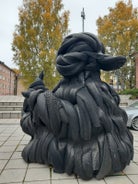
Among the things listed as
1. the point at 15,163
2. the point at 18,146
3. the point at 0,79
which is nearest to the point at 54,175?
the point at 15,163

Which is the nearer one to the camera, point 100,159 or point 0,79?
point 100,159

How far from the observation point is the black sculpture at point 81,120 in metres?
3.33

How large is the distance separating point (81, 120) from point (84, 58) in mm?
1084

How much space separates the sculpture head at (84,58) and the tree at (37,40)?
13.5 m

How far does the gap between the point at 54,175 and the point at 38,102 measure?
119 centimetres

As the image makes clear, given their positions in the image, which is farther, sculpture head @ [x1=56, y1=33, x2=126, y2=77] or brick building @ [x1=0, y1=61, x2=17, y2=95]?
brick building @ [x1=0, y1=61, x2=17, y2=95]

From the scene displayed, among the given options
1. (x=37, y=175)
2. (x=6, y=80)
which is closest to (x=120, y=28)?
(x=37, y=175)

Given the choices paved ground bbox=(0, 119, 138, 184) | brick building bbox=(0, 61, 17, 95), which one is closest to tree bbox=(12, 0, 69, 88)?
paved ground bbox=(0, 119, 138, 184)

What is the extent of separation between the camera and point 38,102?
11.6ft

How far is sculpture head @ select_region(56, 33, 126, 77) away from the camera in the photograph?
3.67 m

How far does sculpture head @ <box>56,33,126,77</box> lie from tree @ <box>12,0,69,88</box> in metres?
13.5

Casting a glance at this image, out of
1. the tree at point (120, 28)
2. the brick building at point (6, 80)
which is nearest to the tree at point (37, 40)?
the tree at point (120, 28)

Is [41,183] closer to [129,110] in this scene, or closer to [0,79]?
[129,110]

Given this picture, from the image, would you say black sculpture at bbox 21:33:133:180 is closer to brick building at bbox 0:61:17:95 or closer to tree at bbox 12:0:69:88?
tree at bbox 12:0:69:88
